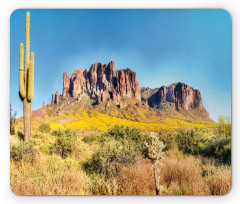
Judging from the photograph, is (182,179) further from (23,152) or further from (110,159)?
(23,152)

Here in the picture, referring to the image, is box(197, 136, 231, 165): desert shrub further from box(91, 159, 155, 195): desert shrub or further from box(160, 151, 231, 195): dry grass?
box(91, 159, 155, 195): desert shrub

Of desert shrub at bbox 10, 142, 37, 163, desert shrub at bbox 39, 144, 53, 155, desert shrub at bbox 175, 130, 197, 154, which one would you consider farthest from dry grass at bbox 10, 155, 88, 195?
desert shrub at bbox 175, 130, 197, 154

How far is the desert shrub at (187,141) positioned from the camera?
4105 mm

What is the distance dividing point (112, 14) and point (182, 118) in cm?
482

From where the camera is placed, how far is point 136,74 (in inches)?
179

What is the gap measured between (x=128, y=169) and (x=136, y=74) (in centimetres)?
270

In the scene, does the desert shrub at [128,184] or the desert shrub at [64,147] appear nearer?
the desert shrub at [128,184]

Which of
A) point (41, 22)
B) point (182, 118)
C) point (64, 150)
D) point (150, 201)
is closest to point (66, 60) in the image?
point (41, 22)

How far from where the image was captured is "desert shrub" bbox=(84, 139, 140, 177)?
3234 millimetres

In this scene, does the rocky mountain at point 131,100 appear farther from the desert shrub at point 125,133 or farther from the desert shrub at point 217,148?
the desert shrub at point 217,148

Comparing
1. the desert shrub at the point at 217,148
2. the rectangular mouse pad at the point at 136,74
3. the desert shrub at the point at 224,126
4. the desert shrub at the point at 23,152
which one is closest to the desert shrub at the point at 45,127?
the rectangular mouse pad at the point at 136,74

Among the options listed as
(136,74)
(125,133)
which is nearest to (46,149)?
(125,133)

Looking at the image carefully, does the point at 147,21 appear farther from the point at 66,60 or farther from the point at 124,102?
the point at 124,102

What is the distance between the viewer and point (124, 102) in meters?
8.12
